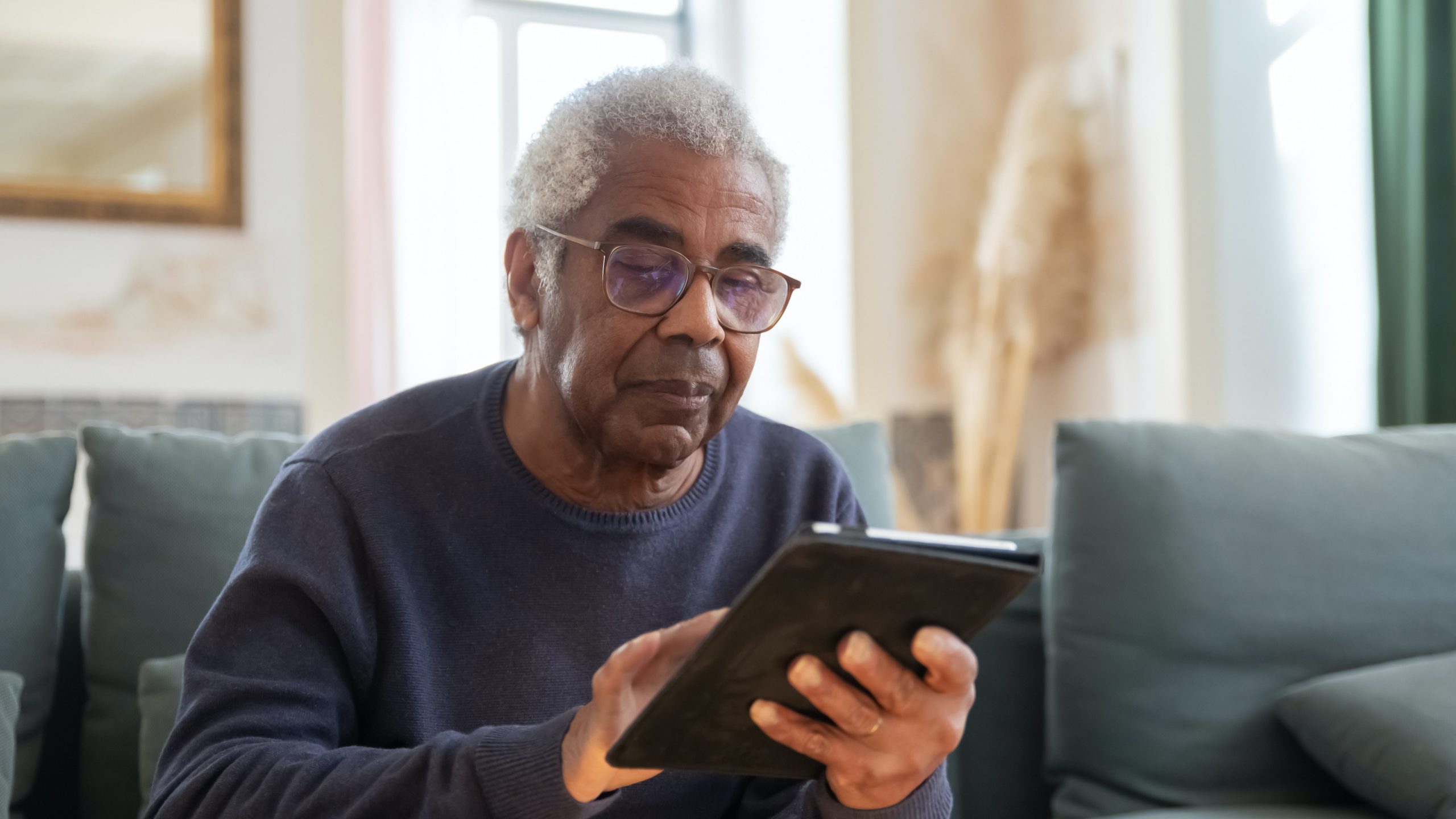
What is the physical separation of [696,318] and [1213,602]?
34.8 inches

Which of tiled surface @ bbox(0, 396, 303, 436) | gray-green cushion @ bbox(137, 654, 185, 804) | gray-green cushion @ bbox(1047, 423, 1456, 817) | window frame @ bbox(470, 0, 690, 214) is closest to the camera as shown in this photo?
gray-green cushion @ bbox(137, 654, 185, 804)

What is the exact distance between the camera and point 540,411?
46.6 inches

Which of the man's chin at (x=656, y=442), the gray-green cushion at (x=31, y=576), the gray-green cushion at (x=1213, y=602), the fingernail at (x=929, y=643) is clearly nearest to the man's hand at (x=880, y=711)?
the fingernail at (x=929, y=643)

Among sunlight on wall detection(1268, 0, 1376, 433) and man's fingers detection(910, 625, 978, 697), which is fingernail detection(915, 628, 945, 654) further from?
sunlight on wall detection(1268, 0, 1376, 433)

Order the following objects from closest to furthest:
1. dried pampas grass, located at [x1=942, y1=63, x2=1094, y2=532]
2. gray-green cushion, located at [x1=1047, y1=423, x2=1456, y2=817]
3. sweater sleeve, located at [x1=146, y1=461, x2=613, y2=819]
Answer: sweater sleeve, located at [x1=146, y1=461, x2=613, y2=819], gray-green cushion, located at [x1=1047, y1=423, x2=1456, y2=817], dried pampas grass, located at [x1=942, y1=63, x2=1094, y2=532]

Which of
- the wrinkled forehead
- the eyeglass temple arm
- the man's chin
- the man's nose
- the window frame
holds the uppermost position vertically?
the window frame

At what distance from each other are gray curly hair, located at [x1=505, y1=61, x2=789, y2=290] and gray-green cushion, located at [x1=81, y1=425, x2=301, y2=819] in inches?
23.2

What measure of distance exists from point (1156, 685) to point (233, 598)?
1123 millimetres

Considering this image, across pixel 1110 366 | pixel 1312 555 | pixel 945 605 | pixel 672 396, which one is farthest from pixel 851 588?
pixel 1110 366

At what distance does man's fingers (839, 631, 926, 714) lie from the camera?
29.9 inches

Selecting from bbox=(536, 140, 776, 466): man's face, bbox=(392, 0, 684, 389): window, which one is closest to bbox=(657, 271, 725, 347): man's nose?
bbox=(536, 140, 776, 466): man's face

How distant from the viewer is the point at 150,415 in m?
3.20

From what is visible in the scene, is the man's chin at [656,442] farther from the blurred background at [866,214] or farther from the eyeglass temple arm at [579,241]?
the blurred background at [866,214]

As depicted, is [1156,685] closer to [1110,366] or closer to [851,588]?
[851,588]
